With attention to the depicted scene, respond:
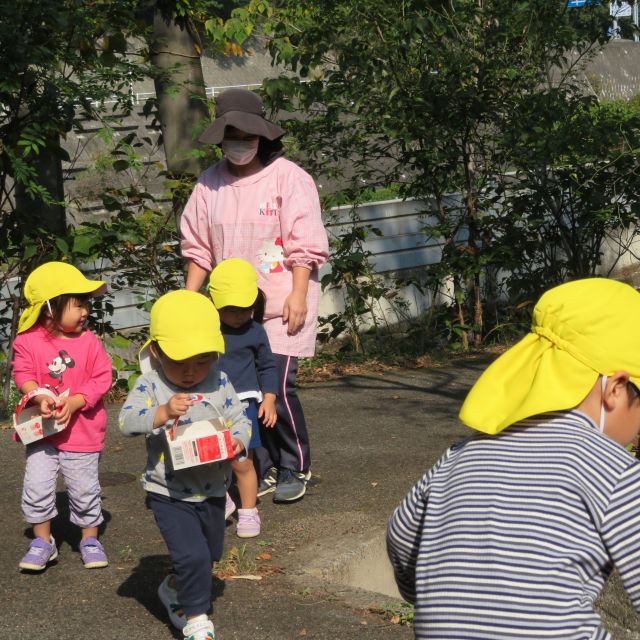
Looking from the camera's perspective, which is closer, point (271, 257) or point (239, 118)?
point (239, 118)

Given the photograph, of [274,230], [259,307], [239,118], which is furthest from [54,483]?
[239,118]

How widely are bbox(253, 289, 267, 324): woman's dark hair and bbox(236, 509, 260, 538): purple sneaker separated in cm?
97

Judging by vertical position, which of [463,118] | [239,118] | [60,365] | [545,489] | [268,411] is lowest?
[268,411]

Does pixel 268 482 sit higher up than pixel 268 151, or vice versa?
pixel 268 151

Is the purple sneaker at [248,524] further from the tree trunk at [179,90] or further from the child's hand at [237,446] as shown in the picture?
the tree trunk at [179,90]

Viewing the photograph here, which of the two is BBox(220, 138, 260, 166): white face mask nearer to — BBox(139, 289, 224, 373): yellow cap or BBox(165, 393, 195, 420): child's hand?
BBox(139, 289, 224, 373): yellow cap

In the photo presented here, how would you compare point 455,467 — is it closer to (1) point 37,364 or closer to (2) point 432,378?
(1) point 37,364

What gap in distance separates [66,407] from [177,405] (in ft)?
3.74

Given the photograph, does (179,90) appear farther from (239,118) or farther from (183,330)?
(183,330)

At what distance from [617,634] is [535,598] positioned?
2.84 metres

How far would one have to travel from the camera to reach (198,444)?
13.1ft

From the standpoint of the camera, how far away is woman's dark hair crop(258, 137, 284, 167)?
5626 millimetres

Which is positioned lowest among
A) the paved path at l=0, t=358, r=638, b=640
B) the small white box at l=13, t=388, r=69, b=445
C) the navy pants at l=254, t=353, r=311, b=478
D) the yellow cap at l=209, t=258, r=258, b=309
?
the paved path at l=0, t=358, r=638, b=640

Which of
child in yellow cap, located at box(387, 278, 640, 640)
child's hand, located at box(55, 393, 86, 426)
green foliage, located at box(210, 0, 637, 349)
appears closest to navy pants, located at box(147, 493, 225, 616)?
child's hand, located at box(55, 393, 86, 426)
